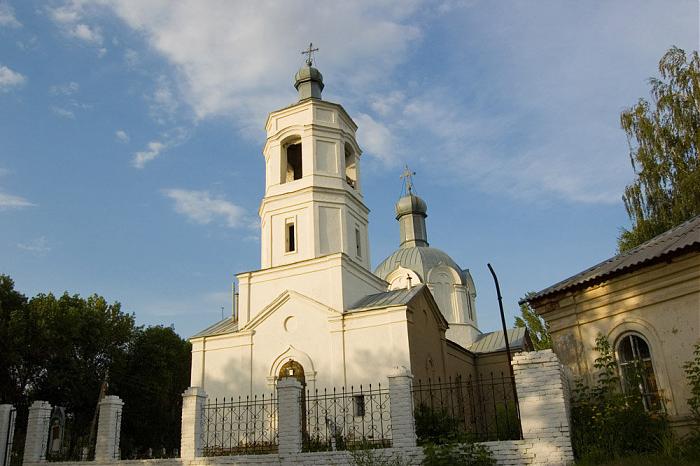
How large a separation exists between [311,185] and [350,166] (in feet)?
7.73

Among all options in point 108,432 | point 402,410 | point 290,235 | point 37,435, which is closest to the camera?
point 402,410

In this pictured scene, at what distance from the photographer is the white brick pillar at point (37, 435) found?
464 inches

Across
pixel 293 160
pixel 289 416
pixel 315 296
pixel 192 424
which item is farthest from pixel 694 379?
pixel 293 160

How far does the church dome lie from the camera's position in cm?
3027

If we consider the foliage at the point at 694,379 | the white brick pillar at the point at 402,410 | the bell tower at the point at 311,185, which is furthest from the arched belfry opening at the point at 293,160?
the foliage at the point at 694,379

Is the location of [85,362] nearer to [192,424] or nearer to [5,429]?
[5,429]

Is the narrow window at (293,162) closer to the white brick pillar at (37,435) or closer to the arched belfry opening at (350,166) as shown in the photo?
the arched belfry opening at (350,166)

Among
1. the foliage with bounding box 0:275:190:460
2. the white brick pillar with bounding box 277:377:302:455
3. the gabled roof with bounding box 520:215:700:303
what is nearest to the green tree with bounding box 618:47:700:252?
the gabled roof with bounding box 520:215:700:303

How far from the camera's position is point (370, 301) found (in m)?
17.9

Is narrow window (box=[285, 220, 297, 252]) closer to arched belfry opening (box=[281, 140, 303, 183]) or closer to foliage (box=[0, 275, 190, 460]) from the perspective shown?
arched belfry opening (box=[281, 140, 303, 183])

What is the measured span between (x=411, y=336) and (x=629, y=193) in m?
7.69

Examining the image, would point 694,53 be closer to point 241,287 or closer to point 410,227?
point 241,287

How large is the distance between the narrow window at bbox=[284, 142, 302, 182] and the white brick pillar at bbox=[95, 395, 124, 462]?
10348 millimetres

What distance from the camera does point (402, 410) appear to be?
906cm
